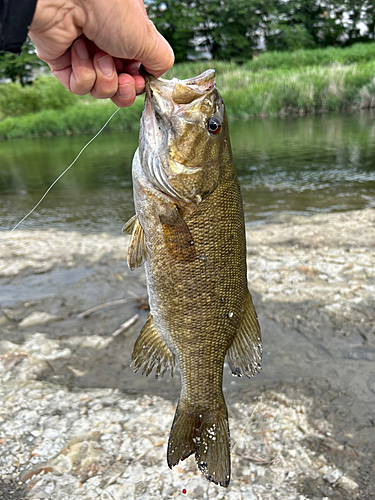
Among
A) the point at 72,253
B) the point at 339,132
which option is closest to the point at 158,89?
the point at 72,253

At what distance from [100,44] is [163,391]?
7.56 ft

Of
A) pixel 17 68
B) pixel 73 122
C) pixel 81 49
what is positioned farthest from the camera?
pixel 17 68

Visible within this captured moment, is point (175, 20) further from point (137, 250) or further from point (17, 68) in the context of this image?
point (137, 250)

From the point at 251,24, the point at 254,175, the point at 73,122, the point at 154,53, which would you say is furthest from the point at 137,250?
the point at 251,24

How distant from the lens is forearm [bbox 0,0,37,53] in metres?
1.67

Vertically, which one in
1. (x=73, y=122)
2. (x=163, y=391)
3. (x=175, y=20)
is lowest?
(x=73, y=122)

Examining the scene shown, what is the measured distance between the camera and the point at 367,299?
3.96m

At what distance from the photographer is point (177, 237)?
2.10 metres

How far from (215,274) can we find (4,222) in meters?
6.66

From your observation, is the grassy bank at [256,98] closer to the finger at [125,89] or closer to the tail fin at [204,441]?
the finger at [125,89]

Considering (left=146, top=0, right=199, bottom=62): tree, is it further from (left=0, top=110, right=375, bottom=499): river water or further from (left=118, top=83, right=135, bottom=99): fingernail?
(left=118, top=83, right=135, bottom=99): fingernail

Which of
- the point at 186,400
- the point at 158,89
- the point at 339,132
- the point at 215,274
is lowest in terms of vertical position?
the point at 339,132

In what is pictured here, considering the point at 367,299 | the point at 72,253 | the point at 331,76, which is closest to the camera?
the point at 367,299

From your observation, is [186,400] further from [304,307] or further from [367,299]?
[367,299]
